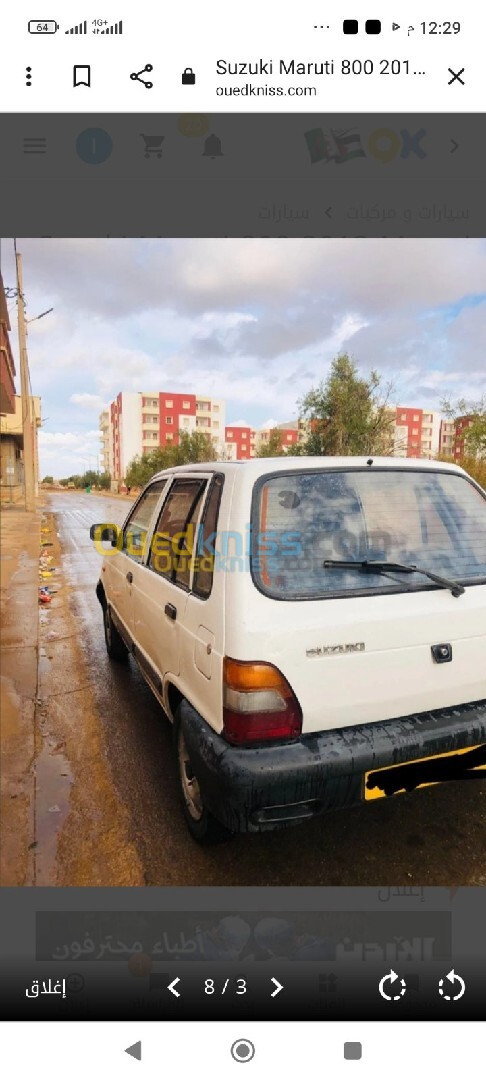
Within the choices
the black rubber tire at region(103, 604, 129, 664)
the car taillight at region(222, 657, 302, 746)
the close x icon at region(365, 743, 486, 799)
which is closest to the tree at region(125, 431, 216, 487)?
the black rubber tire at region(103, 604, 129, 664)

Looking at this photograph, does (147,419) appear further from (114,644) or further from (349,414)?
(114,644)

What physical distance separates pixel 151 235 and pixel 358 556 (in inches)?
70.9

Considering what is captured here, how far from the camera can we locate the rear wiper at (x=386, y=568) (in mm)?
2164

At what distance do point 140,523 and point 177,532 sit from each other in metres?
1.08

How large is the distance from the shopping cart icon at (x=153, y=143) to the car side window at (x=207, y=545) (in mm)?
1368

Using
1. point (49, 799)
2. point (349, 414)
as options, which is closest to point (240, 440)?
point (349, 414)

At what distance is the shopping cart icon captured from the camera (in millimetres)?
2139

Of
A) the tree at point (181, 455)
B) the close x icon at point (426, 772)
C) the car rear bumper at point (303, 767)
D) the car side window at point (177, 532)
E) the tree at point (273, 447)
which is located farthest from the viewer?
the tree at point (181, 455)

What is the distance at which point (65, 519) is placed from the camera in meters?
23.1

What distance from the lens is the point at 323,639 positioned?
77.2 inches
